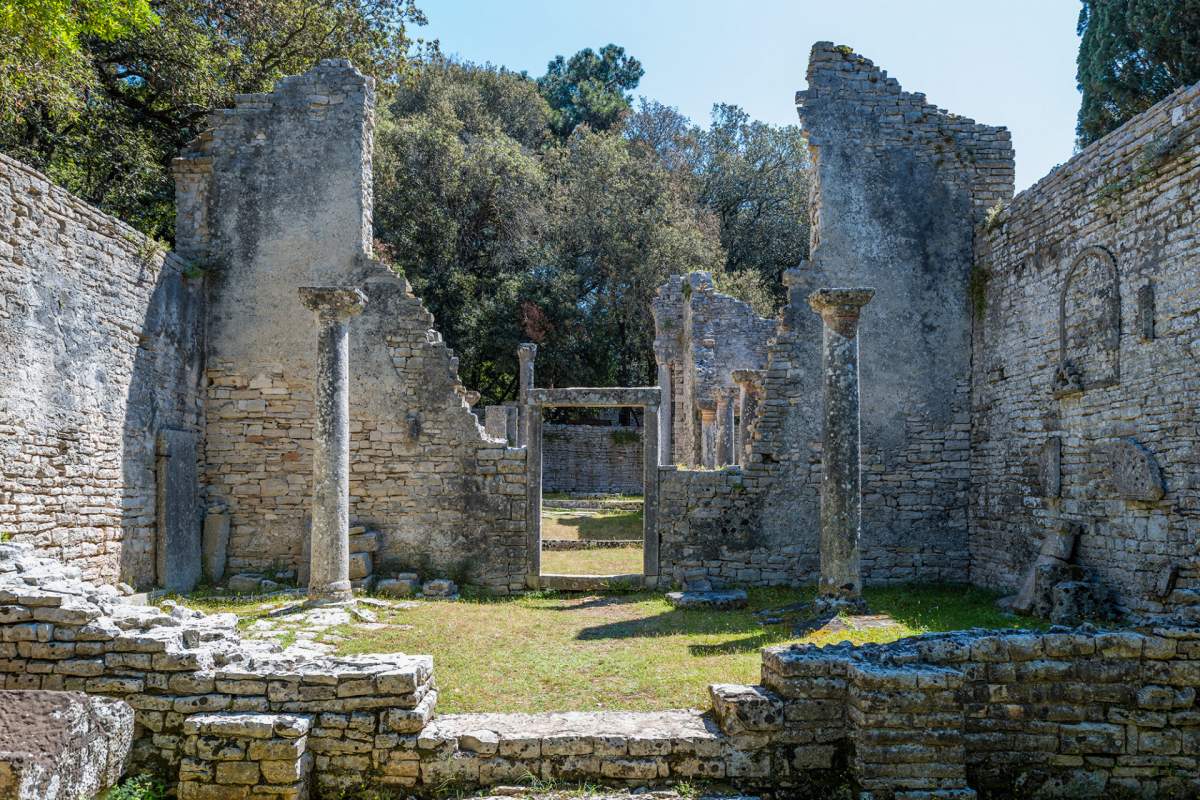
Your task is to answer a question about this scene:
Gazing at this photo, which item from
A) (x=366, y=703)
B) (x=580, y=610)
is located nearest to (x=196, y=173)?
(x=580, y=610)

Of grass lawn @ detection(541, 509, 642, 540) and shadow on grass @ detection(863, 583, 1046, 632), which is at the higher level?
grass lawn @ detection(541, 509, 642, 540)

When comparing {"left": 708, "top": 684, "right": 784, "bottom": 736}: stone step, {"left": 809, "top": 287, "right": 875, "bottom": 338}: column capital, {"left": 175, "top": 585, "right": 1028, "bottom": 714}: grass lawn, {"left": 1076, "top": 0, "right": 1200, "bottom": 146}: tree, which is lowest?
{"left": 175, "top": 585, "right": 1028, "bottom": 714}: grass lawn

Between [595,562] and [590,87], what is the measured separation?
1418 inches

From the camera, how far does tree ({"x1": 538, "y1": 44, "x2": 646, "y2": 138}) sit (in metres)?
44.9

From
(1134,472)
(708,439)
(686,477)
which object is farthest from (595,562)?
(1134,472)

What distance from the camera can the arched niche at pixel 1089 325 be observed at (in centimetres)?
1005

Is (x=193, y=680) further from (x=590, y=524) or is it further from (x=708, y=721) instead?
(x=590, y=524)

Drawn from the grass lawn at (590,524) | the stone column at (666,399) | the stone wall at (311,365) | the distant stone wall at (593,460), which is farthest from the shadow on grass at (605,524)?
the distant stone wall at (593,460)

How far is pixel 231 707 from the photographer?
555 cm

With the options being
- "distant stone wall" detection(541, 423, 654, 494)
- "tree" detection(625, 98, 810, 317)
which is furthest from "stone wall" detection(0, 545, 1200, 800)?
"tree" detection(625, 98, 810, 317)

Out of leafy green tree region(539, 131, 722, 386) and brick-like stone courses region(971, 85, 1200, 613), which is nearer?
brick-like stone courses region(971, 85, 1200, 613)

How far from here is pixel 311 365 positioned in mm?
13531

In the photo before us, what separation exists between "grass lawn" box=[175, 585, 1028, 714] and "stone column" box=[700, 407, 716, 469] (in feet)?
31.7

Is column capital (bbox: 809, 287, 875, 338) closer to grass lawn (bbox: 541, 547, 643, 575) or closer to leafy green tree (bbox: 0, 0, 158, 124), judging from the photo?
grass lawn (bbox: 541, 547, 643, 575)
